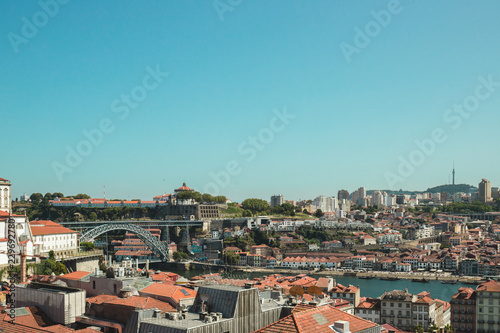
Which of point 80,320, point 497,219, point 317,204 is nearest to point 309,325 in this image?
point 80,320

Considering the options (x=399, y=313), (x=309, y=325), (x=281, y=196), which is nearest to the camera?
(x=309, y=325)

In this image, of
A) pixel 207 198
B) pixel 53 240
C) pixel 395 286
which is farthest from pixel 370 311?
pixel 207 198

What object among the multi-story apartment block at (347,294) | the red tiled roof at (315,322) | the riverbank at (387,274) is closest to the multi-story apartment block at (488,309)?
the multi-story apartment block at (347,294)

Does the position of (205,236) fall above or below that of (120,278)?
below

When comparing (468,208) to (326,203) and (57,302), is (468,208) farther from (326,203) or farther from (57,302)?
(57,302)

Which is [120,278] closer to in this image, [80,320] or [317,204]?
[80,320]
